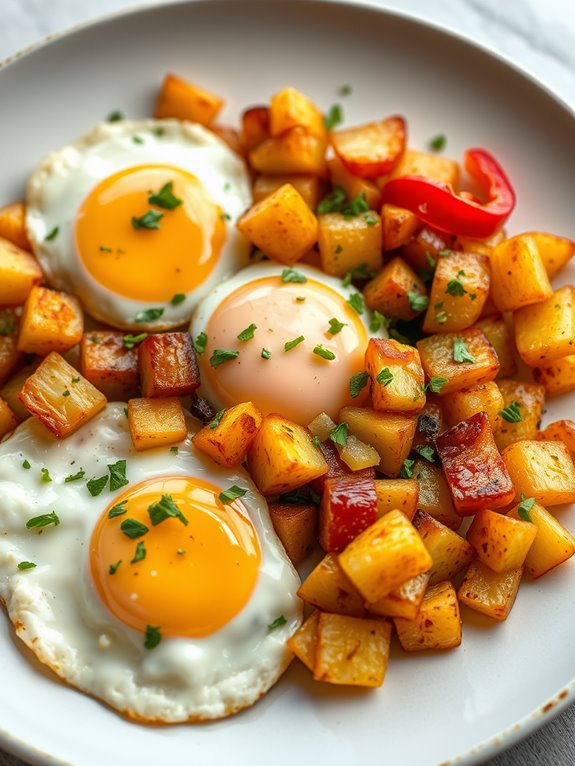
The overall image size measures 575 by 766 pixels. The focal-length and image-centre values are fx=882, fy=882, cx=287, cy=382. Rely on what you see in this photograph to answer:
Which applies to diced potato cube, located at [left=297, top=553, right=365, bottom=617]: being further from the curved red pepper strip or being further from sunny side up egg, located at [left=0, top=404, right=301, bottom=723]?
the curved red pepper strip

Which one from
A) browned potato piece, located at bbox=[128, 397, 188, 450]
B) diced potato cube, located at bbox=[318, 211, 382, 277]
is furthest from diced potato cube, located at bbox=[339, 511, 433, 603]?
diced potato cube, located at bbox=[318, 211, 382, 277]

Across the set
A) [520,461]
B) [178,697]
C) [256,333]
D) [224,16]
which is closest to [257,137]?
[224,16]

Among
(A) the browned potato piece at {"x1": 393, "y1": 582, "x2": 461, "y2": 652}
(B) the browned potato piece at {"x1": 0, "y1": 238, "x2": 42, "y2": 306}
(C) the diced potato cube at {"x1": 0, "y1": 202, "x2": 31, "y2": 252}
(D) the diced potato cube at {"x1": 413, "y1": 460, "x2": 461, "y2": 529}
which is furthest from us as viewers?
(C) the diced potato cube at {"x1": 0, "y1": 202, "x2": 31, "y2": 252}

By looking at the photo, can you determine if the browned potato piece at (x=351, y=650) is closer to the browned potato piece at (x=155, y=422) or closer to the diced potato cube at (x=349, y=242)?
the browned potato piece at (x=155, y=422)

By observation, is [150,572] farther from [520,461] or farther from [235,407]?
[520,461]

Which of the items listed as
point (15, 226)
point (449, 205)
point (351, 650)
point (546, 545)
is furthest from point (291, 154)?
point (351, 650)
